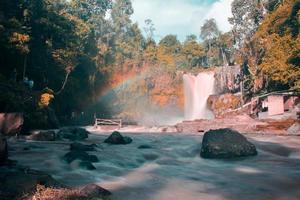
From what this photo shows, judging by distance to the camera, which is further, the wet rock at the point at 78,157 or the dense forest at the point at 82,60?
the dense forest at the point at 82,60

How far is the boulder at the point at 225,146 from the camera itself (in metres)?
13.1

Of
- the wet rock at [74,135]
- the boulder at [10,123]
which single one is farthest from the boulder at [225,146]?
the boulder at [10,123]

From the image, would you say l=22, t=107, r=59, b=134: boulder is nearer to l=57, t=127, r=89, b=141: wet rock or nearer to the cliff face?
l=57, t=127, r=89, b=141: wet rock

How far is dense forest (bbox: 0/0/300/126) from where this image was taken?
28.3 metres

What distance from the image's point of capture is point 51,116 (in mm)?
33031

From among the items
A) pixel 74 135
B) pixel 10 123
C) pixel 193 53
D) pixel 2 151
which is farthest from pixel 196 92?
pixel 2 151

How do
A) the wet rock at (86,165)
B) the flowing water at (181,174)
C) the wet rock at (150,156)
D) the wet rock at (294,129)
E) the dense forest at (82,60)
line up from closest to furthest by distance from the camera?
the flowing water at (181,174), the wet rock at (86,165), the wet rock at (150,156), the wet rock at (294,129), the dense forest at (82,60)

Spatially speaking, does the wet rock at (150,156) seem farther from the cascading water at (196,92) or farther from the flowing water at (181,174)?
the cascading water at (196,92)

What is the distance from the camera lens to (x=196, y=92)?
56.2 m

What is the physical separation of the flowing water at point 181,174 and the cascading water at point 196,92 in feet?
128

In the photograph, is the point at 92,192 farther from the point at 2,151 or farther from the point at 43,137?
the point at 43,137

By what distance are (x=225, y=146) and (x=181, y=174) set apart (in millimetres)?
3551

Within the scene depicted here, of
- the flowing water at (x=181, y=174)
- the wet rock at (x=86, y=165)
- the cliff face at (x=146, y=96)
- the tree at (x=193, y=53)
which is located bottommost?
the flowing water at (x=181, y=174)

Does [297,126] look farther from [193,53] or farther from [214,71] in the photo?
[193,53]
